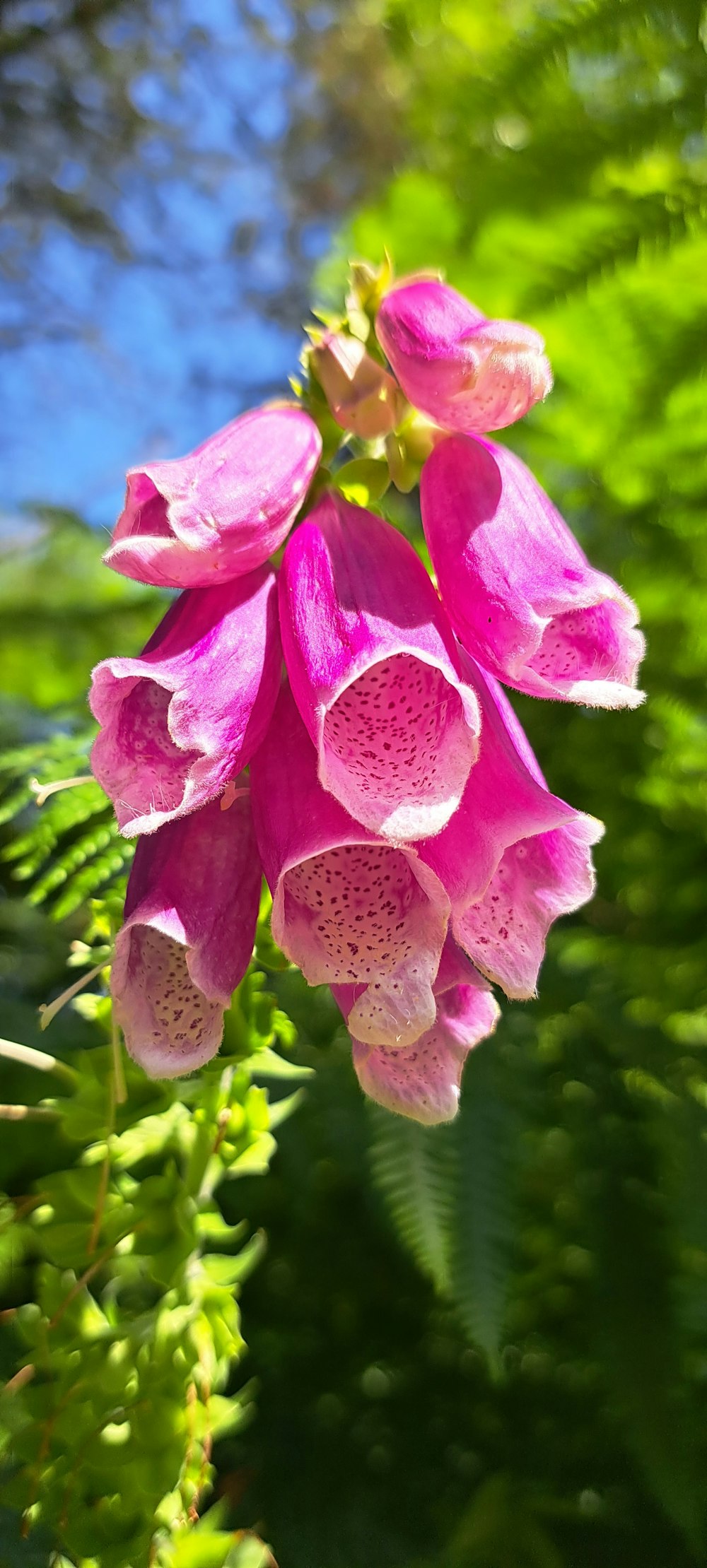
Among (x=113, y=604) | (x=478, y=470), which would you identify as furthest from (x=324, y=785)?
(x=113, y=604)

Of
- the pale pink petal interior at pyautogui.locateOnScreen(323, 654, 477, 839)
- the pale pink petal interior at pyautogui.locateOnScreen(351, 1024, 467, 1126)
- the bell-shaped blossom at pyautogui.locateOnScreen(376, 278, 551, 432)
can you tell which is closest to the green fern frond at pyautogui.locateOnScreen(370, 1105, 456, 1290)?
the pale pink petal interior at pyautogui.locateOnScreen(351, 1024, 467, 1126)

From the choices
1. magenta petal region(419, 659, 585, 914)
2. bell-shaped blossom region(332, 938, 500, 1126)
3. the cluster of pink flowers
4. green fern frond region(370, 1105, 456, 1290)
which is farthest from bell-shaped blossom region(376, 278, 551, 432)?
green fern frond region(370, 1105, 456, 1290)

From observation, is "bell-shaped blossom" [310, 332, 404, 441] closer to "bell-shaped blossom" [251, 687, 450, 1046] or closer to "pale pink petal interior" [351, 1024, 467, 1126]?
"bell-shaped blossom" [251, 687, 450, 1046]

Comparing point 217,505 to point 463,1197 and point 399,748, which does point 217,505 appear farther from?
point 463,1197

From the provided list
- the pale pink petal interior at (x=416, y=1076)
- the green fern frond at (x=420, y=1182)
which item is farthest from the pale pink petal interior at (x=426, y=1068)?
the green fern frond at (x=420, y=1182)

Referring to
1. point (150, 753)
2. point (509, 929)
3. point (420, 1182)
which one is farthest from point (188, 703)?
point (420, 1182)

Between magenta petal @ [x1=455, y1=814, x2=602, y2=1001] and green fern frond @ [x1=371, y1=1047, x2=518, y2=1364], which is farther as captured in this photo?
green fern frond @ [x1=371, y1=1047, x2=518, y2=1364]

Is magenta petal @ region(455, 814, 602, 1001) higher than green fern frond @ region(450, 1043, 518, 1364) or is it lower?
higher

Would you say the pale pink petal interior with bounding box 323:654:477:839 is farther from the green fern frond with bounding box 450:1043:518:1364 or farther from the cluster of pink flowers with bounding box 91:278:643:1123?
the green fern frond with bounding box 450:1043:518:1364
